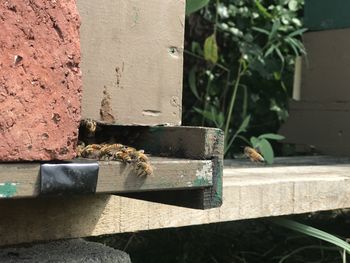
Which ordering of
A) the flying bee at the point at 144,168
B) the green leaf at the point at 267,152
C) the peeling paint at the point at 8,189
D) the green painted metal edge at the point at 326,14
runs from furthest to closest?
the green painted metal edge at the point at 326,14, the green leaf at the point at 267,152, the flying bee at the point at 144,168, the peeling paint at the point at 8,189

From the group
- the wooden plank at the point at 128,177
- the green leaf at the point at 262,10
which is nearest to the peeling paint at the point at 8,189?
the wooden plank at the point at 128,177

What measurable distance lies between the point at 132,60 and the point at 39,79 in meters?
Result: 0.29

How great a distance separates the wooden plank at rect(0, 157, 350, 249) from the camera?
107 cm

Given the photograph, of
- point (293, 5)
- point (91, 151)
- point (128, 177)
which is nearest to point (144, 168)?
point (128, 177)

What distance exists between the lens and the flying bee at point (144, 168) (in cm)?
88

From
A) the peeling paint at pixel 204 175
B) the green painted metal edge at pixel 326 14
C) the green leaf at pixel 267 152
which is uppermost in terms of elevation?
the green painted metal edge at pixel 326 14

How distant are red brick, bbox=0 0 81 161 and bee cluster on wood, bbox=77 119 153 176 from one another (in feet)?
0.26

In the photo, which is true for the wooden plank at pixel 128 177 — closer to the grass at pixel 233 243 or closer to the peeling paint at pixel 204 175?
the peeling paint at pixel 204 175

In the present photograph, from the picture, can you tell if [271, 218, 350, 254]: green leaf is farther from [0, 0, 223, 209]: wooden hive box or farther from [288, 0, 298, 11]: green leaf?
[288, 0, 298, 11]: green leaf

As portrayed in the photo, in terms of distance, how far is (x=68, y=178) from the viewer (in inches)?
31.9

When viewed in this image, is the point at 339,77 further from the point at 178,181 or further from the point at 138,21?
the point at 178,181

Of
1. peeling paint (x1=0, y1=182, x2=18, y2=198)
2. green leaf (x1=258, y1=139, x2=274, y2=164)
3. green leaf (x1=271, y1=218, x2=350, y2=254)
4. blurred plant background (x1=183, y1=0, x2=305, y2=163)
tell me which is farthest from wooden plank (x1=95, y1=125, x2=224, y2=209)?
blurred plant background (x1=183, y1=0, x2=305, y2=163)

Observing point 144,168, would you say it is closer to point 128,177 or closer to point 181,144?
point 128,177

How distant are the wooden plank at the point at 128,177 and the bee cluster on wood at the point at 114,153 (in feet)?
0.04
